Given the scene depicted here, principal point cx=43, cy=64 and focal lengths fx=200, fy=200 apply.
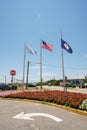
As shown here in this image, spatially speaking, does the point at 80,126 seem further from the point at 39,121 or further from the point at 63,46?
the point at 63,46

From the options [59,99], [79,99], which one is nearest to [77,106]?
[79,99]

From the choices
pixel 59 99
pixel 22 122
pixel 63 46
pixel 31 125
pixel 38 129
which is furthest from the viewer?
pixel 63 46

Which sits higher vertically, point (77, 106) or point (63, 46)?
point (63, 46)

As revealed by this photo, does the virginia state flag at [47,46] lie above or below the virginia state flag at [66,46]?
above

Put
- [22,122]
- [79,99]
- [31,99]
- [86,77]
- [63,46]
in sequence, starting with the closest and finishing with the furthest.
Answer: [22,122], [79,99], [31,99], [63,46], [86,77]

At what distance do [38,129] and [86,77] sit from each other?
103 m

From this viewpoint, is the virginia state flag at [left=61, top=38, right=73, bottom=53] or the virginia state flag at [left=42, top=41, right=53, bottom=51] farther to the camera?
the virginia state flag at [left=42, top=41, right=53, bottom=51]

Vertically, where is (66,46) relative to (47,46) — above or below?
below

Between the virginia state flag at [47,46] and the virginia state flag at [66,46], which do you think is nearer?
the virginia state flag at [66,46]

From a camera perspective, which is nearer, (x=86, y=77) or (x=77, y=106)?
(x=77, y=106)

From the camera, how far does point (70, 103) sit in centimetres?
1241

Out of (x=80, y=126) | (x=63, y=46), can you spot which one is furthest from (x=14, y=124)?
(x=63, y=46)

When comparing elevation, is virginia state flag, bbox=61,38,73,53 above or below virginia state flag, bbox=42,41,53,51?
below

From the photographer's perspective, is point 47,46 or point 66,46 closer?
point 66,46
